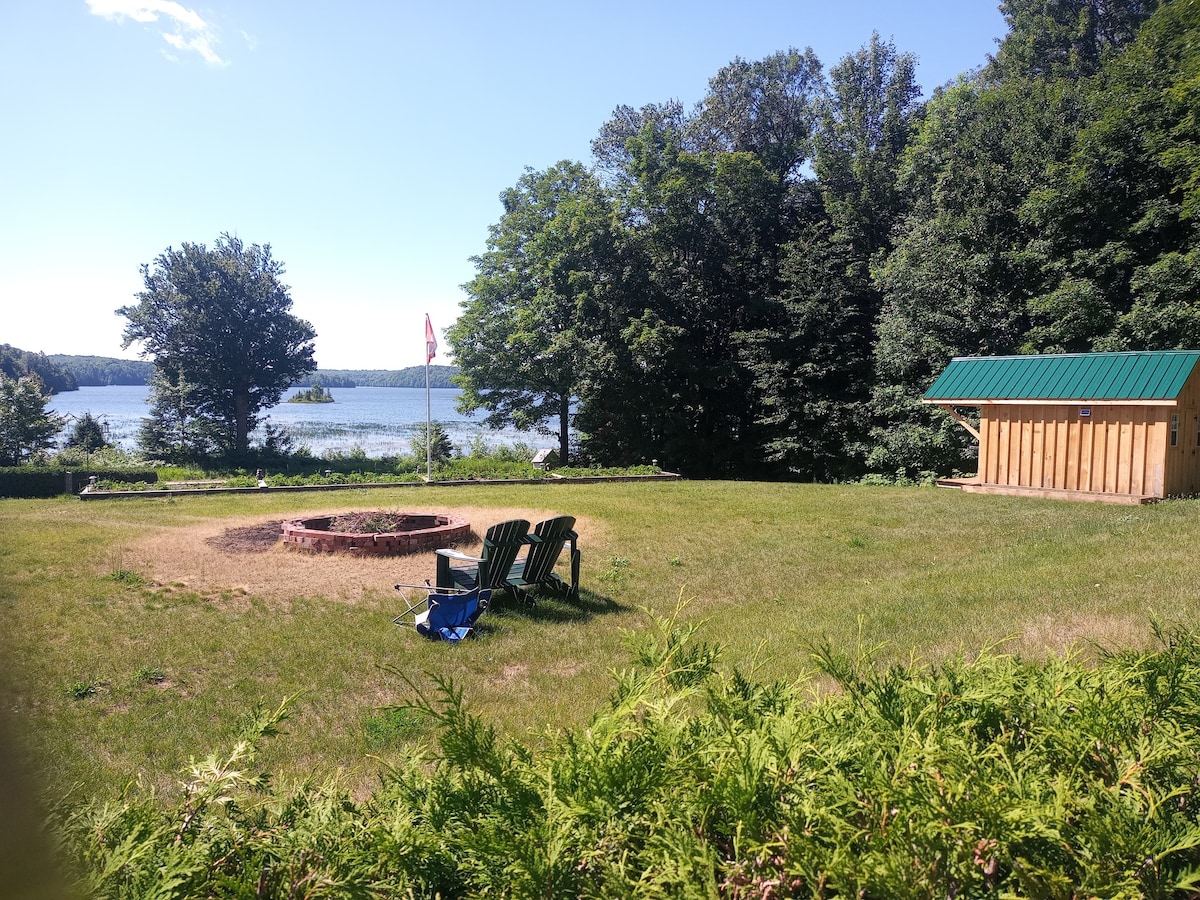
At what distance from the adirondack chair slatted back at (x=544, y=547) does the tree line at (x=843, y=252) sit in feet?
62.8

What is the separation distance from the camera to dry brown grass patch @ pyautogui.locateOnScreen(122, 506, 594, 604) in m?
8.62

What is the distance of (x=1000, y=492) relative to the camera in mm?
16828

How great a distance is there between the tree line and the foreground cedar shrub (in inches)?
900

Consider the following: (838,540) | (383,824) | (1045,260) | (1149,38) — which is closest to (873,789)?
(383,824)

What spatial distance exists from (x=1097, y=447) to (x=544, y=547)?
41.9 feet

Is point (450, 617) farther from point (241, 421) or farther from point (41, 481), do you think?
point (241, 421)

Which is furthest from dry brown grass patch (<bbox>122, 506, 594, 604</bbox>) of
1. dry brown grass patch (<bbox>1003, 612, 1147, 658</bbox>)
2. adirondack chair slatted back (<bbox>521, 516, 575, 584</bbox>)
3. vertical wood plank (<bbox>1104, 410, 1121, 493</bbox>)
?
vertical wood plank (<bbox>1104, 410, 1121, 493</bbox>)

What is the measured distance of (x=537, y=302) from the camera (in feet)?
98.4

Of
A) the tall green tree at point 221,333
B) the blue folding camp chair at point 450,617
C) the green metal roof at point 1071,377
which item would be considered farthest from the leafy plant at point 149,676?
the tall green tree at point 221,333

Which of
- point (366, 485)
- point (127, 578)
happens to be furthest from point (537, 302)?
point (127, 578)

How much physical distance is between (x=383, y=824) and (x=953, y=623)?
5988mm

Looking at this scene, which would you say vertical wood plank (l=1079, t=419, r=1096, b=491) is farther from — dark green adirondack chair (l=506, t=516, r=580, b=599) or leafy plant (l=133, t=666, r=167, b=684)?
leafy plant (l=133, t=666, r=167, b=684)

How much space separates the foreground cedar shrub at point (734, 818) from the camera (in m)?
1.67

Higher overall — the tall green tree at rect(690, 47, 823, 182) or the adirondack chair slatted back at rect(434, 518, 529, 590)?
the tall green tree at rect(690, 47, 823, 182)
